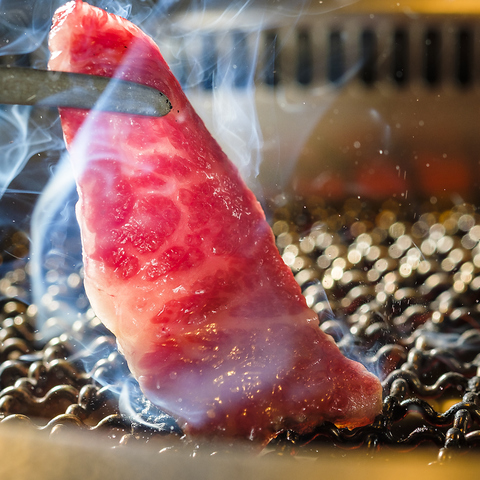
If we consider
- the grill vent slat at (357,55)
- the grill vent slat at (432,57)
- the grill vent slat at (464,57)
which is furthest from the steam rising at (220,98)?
the grill vent slat at (464,57)

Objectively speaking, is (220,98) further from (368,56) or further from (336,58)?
(368,56)

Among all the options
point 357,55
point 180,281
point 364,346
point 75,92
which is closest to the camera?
point 75,92

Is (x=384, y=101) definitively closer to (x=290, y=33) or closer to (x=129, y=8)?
(x=290, y=33)

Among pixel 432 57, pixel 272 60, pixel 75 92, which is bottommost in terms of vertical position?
pixel 272 60

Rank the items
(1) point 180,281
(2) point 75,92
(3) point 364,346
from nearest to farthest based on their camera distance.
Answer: (2) point 75,92 → (1) point 180,281 → (3) point 364,346

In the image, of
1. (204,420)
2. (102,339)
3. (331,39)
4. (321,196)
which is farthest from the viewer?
(321,196)

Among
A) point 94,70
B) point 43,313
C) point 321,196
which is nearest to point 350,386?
point 94,70

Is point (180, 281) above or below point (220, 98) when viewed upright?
above

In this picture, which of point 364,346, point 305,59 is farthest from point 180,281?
point 305,59
